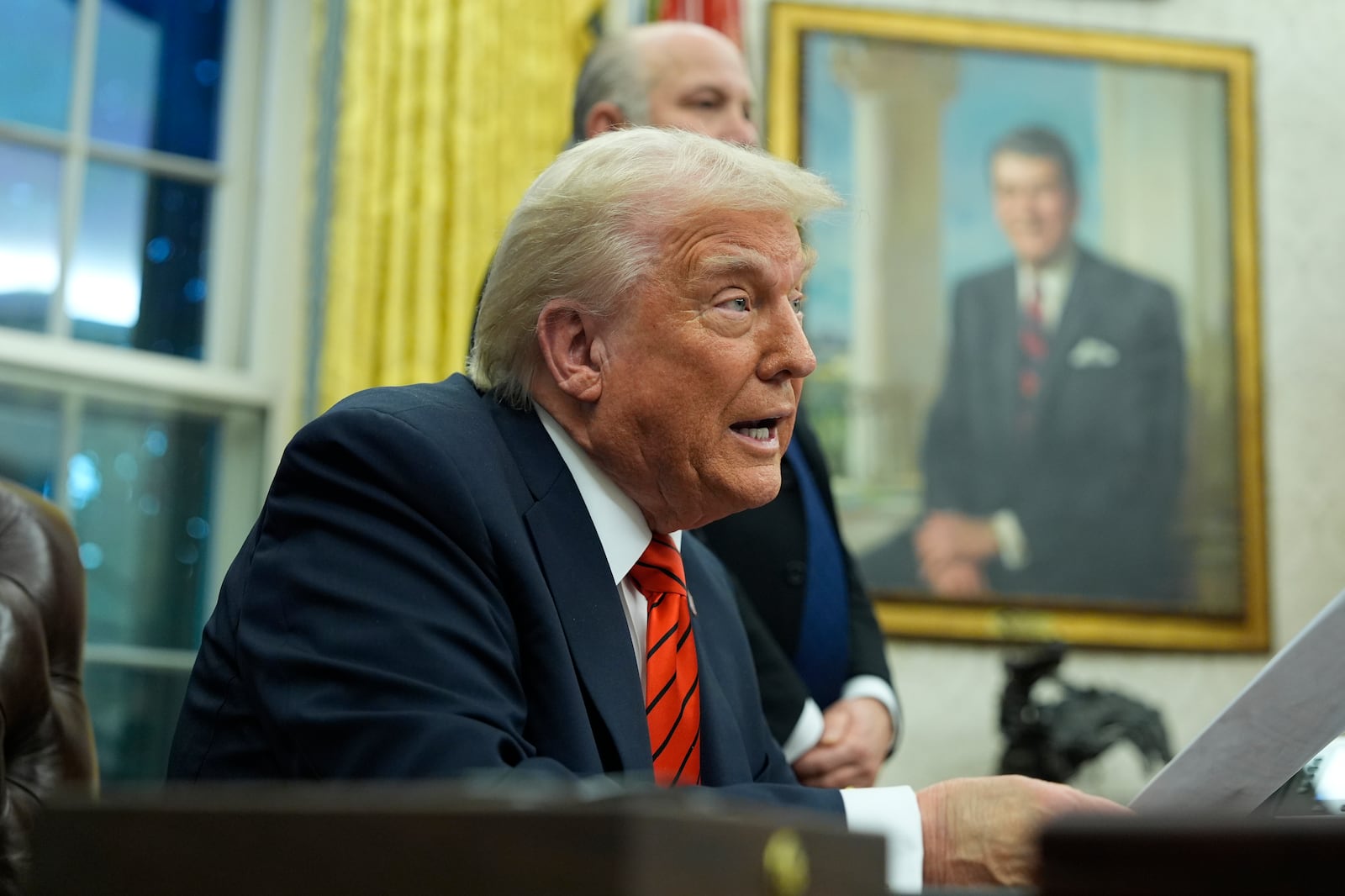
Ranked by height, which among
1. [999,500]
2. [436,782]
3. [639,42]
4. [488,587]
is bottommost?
[436,782]

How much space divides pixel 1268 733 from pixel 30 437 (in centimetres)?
334

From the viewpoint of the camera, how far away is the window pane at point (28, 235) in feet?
13.0

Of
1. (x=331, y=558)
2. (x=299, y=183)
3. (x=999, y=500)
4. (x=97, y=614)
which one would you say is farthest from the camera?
(x=999, y=500)

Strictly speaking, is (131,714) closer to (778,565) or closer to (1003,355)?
(778,565)

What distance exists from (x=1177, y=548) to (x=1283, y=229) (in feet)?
4.14

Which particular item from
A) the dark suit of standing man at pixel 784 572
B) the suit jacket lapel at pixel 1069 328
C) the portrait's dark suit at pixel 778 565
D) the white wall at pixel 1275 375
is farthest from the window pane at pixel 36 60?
the suit jacket lapel at pixel 1069 328

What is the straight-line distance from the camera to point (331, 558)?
1485 mm

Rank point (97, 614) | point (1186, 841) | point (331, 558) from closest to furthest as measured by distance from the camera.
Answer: point (1186, 841)
point (331, 558)
point (97, 614)

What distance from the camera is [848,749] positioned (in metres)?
2.38

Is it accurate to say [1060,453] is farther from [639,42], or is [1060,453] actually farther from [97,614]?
[97,614]

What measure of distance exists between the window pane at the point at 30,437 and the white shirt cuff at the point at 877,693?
2.34 metres

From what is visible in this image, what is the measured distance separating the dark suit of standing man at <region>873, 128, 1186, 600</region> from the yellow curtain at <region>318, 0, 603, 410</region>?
167 centimetres

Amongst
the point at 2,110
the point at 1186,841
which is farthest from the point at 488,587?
the point at 2,110

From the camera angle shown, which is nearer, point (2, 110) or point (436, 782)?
point (436, 782)
